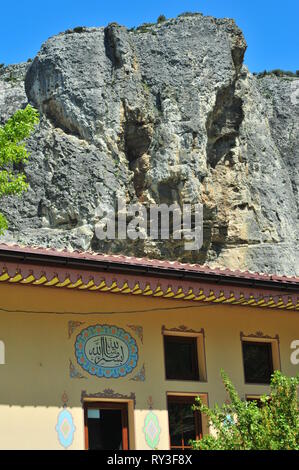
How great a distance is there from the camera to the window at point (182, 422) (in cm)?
1069

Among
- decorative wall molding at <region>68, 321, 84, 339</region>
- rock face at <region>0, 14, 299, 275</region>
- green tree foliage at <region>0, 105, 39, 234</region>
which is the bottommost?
decorative wall molding at <region>68, 321, 84, 339</region>

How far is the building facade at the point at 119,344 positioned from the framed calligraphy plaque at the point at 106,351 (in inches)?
0.6

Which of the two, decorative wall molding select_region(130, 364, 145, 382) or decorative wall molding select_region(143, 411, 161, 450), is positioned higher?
decorative wall molding select_region(130, 364, 145, 382)

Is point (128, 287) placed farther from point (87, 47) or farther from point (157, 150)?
point (87, 47)

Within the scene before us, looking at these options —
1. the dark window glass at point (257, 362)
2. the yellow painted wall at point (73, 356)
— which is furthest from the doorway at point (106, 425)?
the dark window glass at point (257, 362)

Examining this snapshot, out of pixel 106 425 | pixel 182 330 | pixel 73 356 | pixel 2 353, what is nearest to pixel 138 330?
pixel 182 330

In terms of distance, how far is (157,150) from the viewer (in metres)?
37.2

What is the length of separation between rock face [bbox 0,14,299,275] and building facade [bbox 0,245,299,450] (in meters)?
22.1

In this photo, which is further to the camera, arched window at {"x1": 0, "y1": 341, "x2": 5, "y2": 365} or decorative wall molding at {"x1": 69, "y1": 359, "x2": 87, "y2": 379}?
decorative wall molding at {"x1": 69, "y1": 359, "x2": 87, "y2": 379}

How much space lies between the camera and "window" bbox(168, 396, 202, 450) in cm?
1069

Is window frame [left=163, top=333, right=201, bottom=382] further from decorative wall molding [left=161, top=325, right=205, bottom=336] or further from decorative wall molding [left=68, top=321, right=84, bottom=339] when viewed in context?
decorative wall molding [left=68, top=321, right=84, bottom=339]

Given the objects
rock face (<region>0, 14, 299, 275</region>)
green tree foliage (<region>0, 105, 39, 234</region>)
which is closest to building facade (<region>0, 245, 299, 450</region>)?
green tree foliage (<region>0, 105, 39, 234</region>)

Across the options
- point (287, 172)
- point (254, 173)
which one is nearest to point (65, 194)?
point (254, 173)

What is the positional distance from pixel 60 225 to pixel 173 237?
5560 mm
